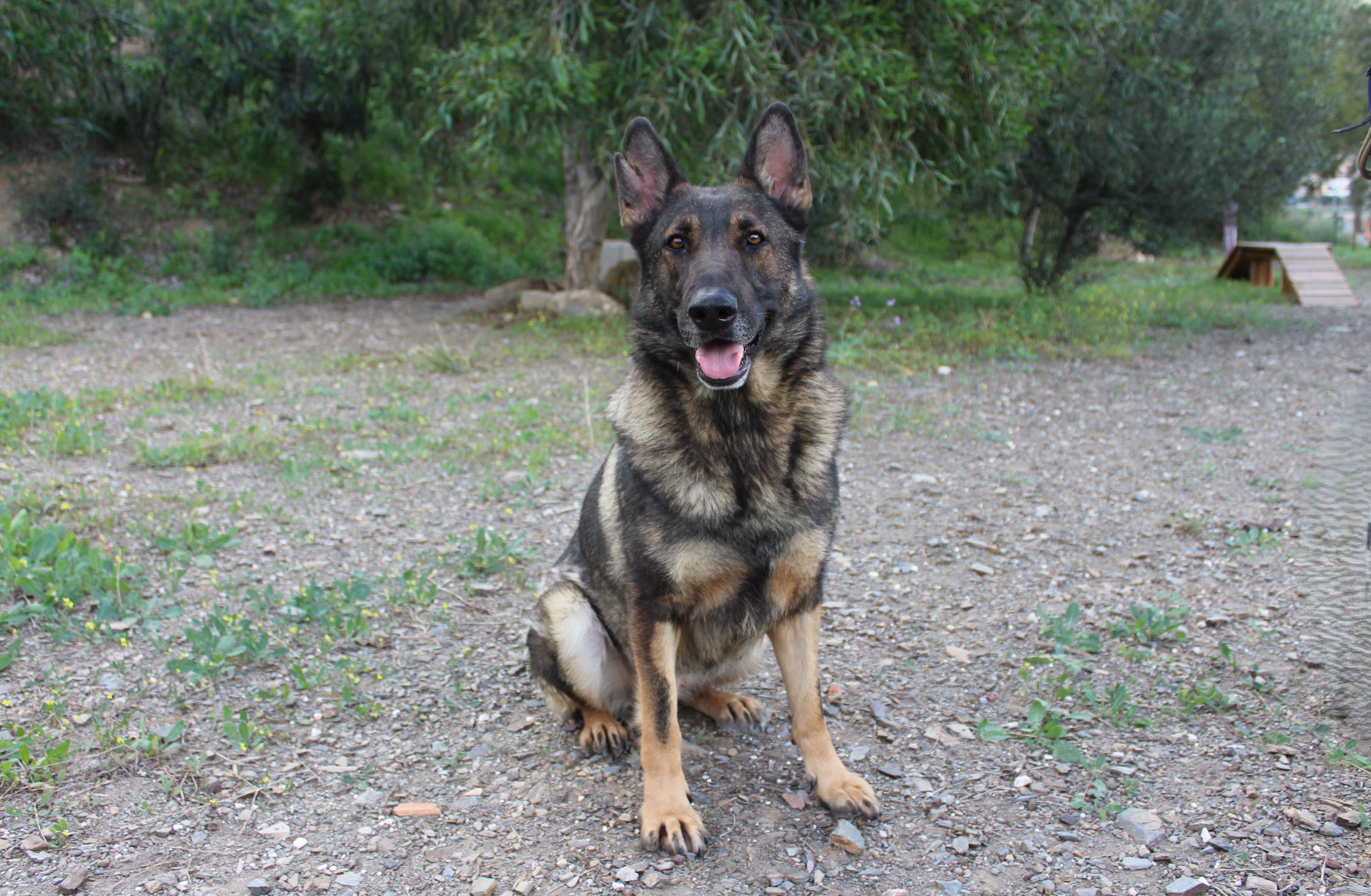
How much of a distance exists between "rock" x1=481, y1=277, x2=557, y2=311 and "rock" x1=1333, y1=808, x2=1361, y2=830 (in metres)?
11.0

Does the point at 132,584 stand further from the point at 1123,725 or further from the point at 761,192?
the point at 1123,725

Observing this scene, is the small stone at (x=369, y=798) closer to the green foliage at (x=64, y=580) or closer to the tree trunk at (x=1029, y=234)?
the green foliage at (x=64, y=580)

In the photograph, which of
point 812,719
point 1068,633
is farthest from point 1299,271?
point 812,719

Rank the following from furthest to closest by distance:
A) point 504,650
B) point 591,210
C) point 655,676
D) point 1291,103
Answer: point 1291,103 → point 591,210 → point 504,650 → point 655,676

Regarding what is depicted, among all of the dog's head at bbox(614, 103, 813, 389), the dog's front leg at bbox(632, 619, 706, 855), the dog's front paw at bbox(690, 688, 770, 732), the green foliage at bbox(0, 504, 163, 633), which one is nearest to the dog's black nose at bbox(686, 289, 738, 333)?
the dog's head at bbox(614, 103, 813, 389)

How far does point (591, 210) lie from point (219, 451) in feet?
23.0

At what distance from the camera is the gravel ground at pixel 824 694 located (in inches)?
99.0

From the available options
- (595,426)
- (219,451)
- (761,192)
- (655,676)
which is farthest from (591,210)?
(655,676)

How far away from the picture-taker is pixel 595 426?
6691 millimetres

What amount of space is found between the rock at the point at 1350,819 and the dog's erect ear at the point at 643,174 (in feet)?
9.07

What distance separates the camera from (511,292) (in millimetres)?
12820

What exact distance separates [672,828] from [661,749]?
0.74ft

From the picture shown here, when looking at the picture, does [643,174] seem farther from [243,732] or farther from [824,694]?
[243,732]

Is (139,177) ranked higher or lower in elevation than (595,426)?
higher
